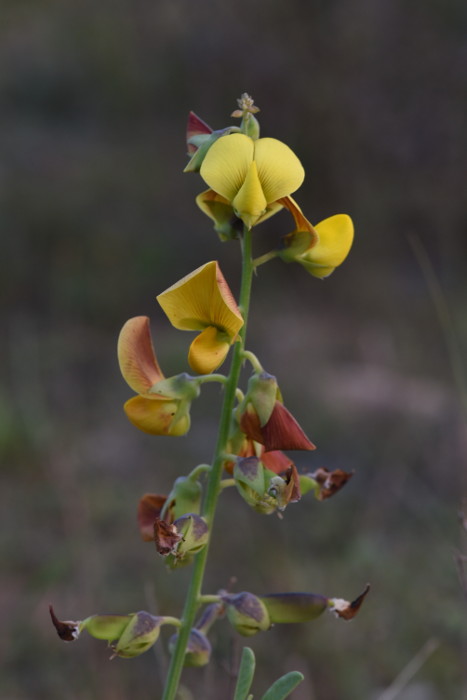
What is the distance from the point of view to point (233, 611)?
1.06m

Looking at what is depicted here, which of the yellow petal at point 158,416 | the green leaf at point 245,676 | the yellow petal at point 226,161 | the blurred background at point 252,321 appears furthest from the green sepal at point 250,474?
the blurred background at point 252,321

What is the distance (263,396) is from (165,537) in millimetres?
200

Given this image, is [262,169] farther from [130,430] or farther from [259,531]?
[130,430]

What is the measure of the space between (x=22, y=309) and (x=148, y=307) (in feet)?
3.11

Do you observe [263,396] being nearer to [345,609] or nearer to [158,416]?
[158,416]

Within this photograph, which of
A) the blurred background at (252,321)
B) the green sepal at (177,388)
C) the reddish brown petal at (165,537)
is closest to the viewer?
the reddish brown petal at (165,537)

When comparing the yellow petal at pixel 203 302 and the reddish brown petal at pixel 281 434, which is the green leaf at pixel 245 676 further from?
the yellow petal at pixel 203 302

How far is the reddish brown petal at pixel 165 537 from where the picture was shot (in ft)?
3.15

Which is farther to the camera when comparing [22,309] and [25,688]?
[22,309]

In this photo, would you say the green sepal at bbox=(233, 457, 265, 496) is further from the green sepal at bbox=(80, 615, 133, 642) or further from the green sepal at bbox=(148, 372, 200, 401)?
the green sepal at bbox=(80, 615, 133, 642)

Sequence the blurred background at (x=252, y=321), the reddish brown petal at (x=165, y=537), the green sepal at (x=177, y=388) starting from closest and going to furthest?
the reddish brown petal at (x=165, y=537)
the green sepal at (x=177, y=388)
the blurred background at (x=252, y=321)

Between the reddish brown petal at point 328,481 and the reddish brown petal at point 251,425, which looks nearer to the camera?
the reddish brown petal at point 251,425

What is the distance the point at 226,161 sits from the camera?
100 centimetres

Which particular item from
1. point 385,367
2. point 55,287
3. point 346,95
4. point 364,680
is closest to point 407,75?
point 346,95
